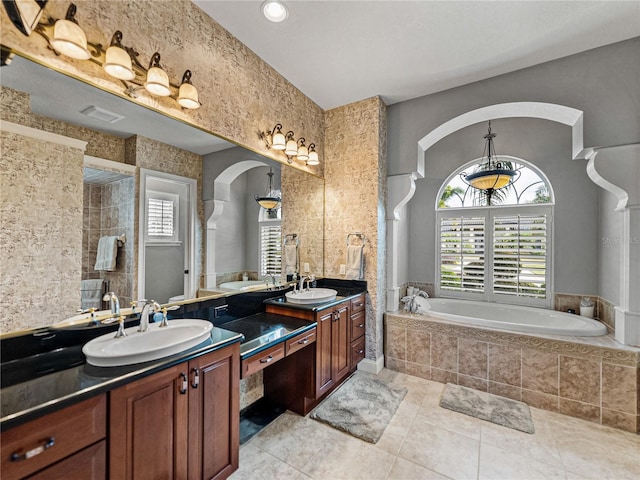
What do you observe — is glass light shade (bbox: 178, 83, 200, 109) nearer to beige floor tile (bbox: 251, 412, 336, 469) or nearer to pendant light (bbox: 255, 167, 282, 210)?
pendant light (bbox: 255, 167, 282, 210)

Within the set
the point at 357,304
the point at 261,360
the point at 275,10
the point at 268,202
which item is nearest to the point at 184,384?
the point at 261,360

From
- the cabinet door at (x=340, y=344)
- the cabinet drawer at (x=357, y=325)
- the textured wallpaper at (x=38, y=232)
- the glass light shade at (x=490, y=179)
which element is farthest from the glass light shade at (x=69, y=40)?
the glass light shade at (x=490, y=179)

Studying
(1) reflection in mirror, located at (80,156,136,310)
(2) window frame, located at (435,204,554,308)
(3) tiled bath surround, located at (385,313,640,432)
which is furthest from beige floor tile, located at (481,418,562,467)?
(1) reflection in mirror, located at (80,156,136,310)

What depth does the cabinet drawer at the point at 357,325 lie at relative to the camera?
2.94 metres

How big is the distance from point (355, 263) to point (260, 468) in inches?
78.4

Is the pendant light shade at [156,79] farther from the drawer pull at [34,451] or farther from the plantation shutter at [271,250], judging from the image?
the drawer pull at [34,451]

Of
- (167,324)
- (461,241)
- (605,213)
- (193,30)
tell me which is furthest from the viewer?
(461,241)

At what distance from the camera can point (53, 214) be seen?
4.52ft

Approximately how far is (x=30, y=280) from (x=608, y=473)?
3536 millimetres

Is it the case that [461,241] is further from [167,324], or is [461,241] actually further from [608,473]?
[167,324]

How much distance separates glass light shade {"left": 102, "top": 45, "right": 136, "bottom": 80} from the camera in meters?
1.43

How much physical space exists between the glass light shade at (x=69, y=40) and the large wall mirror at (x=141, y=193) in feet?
0.44

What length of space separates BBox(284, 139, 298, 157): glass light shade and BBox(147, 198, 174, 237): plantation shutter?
1271 mm

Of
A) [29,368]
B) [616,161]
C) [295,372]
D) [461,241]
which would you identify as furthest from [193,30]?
[461,241]
